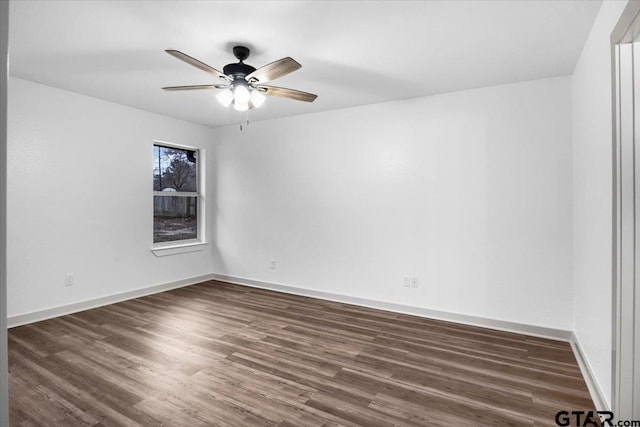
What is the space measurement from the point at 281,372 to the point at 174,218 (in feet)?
11.5

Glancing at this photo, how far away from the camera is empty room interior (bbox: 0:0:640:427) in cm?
205

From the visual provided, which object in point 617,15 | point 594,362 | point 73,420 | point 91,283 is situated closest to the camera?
point 617,15

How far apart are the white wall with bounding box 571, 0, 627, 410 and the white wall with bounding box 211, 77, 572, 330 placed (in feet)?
0.88

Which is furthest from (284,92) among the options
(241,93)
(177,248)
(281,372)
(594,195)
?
(177,248)

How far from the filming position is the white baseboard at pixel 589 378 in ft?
6.60

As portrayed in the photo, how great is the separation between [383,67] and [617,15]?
63.7 inches

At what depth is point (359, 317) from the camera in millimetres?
3760

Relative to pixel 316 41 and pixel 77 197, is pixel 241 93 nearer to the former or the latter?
pixel 316 41

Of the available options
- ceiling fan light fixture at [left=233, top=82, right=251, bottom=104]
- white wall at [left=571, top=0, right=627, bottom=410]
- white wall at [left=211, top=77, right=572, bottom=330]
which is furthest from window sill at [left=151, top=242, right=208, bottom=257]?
white wall at [left=571, top=0, right=627, bottom=410]

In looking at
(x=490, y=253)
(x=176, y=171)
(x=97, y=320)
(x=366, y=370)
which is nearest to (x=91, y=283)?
(x=97, y=320)

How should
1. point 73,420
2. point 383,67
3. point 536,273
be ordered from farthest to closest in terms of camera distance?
point 536,273 < point 383,67 < point 73,420

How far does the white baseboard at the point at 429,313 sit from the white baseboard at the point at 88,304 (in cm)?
96

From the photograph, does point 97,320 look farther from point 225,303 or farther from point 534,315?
point 534,315

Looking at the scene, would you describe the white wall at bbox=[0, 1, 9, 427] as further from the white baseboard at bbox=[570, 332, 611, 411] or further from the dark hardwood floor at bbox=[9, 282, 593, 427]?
the white baseboard at bbox=[570, 332, 611, 411]
